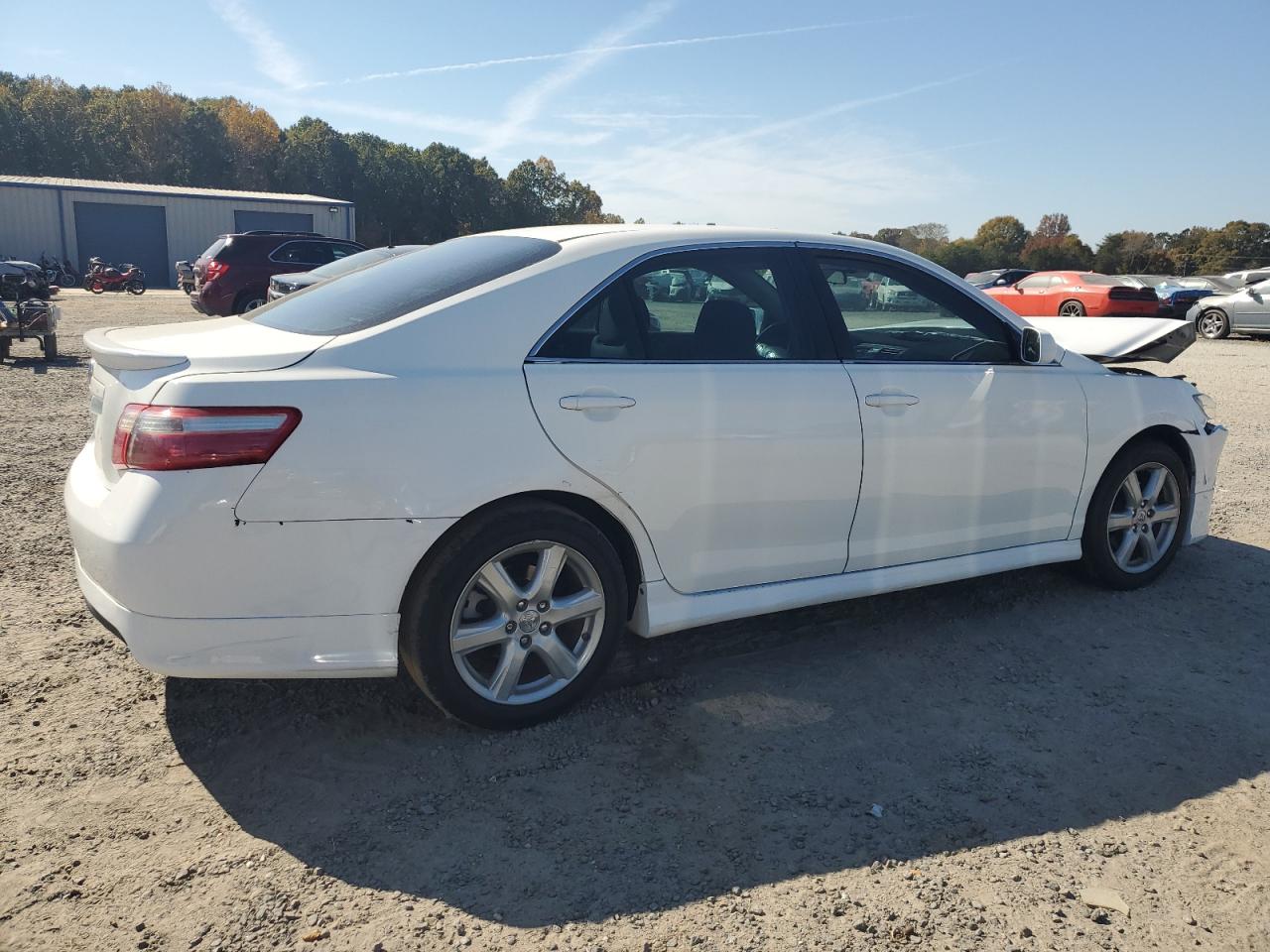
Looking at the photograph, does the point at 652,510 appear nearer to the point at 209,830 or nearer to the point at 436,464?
the point at 436,464

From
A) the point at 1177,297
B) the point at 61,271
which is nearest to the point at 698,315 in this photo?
the point at 1177,297

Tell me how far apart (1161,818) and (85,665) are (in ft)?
12.0

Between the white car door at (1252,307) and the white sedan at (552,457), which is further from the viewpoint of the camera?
the white car door at (1252,307)

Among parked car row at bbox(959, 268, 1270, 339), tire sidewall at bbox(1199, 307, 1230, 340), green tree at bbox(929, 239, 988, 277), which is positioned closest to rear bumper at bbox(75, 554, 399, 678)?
parked car row at bbox(959, 268, 1270, 339)

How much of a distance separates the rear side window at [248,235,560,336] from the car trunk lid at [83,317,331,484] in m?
0.14

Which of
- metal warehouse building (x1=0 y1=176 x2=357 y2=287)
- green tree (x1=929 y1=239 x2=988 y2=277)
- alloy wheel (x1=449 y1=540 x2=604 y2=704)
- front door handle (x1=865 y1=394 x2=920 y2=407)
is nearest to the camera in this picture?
alloy wheel (x1=449 y1=540 x2=604 y2=704)

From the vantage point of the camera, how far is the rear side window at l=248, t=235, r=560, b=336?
308cm

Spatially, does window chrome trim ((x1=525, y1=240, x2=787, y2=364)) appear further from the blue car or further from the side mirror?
the blue car

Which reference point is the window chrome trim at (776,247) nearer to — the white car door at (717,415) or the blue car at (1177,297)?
the white car door at (717,415)

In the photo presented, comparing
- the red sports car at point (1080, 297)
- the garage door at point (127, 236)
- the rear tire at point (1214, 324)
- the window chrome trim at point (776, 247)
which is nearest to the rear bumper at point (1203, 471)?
the window chrome trim at point (776, 247)

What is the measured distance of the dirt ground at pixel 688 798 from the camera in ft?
7.55

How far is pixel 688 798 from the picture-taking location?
2.80 meters

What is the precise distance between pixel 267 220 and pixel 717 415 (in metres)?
44.6

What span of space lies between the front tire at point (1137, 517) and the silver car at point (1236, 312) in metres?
18.3
